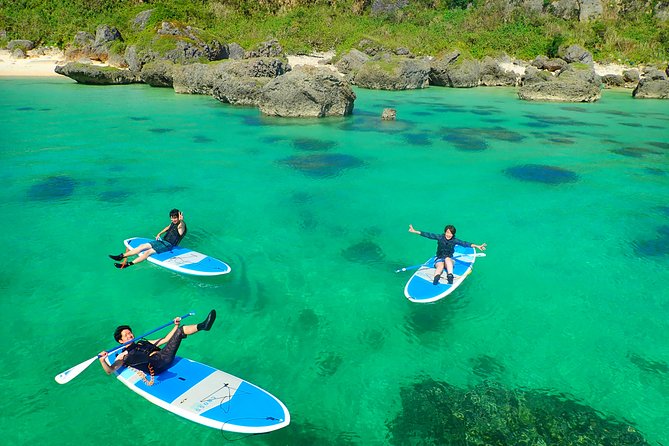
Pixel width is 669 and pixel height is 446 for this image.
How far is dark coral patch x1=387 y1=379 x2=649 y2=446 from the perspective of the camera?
7199 mm

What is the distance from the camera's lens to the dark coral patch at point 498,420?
720 centimetres

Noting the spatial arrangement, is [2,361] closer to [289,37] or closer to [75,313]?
[75,313]

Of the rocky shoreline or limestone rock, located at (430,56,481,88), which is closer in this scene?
the rocky shoreline

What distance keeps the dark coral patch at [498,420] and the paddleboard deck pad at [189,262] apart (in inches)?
239

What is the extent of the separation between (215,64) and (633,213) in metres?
38.7

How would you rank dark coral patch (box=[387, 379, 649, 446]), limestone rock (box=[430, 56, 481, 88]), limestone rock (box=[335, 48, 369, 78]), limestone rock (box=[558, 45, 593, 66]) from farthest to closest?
limestone rock (box=[558, 45, 593, 66]), limestone rock (box=[335, 48, 369, 78]), limestone rock (box=[430, 56, 481, 88]), dark coral patch (box=[387, 379, 649, 446])

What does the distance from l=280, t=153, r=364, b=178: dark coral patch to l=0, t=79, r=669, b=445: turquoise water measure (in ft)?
0.58

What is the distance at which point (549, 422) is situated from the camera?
7504 mm

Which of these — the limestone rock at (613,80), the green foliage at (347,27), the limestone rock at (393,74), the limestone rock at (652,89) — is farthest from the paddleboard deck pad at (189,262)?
the limestone rock at (613,80)

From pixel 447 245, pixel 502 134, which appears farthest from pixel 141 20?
pixel 447 245

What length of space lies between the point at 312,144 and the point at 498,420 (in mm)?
21188

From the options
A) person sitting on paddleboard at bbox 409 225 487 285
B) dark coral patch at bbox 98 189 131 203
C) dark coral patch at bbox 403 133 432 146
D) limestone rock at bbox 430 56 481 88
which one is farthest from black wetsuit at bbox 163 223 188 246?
limestone rock at bbox 430 56 481 88

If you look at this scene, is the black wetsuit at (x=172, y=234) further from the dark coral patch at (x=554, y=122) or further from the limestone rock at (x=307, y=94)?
the dark coral patch at (x=554, y=122)

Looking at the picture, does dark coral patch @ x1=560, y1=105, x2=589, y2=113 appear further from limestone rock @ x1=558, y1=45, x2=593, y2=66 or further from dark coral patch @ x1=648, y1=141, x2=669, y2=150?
limestone rock @ x1=558, y1=45, x2=593, y2=66
